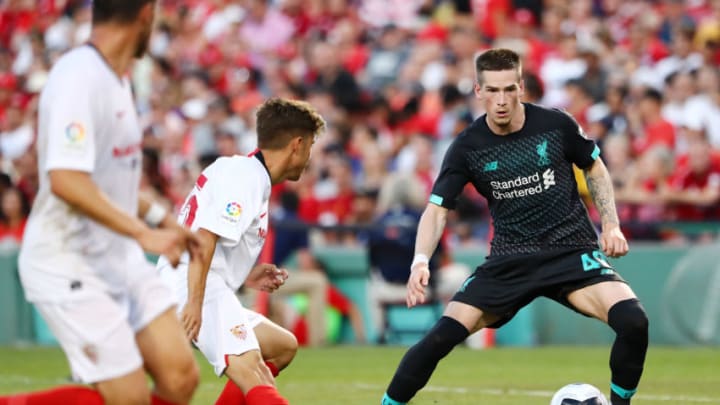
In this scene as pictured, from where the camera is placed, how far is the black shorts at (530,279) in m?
7.93

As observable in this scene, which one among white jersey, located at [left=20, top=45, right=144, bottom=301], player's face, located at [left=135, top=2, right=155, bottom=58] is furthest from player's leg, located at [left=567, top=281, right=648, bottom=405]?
player's face, located at [left=135, top=2, right=155, bottom=58]

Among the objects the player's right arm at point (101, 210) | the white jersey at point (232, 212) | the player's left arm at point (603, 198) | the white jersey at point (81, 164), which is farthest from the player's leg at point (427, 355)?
the player's right arm at point (101, 210)

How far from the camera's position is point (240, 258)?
23.5 ft

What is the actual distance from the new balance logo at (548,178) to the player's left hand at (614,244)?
51 centimetres

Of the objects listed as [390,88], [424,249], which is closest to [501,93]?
[424,249]

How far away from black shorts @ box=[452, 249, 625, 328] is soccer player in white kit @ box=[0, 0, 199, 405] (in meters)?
2.64

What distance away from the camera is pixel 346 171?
1686 cm

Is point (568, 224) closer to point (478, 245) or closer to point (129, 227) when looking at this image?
point (129, 227)

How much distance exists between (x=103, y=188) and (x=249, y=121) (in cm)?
1354

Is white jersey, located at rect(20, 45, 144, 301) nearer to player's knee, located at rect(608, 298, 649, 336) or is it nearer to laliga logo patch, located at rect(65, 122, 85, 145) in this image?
laliga logo patch, located at rect(65, 122, 85, 145)

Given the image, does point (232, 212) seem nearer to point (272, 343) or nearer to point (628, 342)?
point (272, 343)

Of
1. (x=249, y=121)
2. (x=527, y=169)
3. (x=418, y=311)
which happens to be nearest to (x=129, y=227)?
(x=527, y=169)

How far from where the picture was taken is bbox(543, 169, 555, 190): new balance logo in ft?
26.4

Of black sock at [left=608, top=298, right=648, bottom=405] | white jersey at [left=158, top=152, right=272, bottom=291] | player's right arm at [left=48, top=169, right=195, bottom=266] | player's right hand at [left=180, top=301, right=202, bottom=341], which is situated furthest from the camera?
black sock at [left=608, top=298, right=648, bottom=405]
